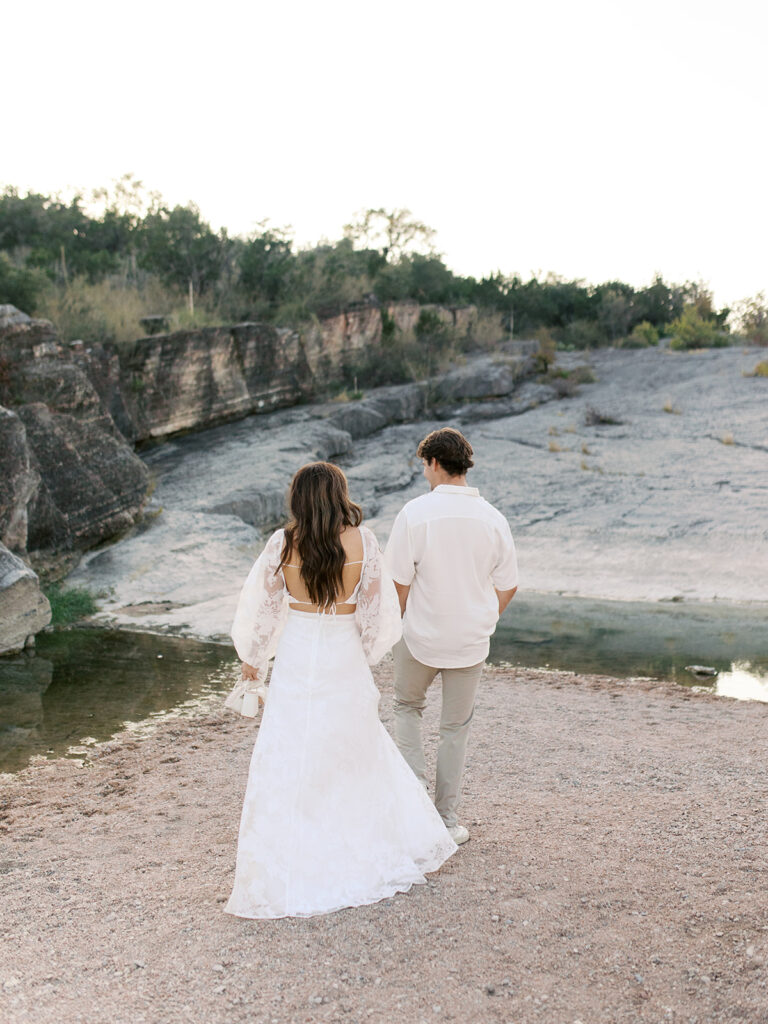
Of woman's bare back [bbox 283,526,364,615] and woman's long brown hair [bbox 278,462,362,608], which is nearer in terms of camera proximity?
woman's long brown hair [bbox 278,462,362,608]

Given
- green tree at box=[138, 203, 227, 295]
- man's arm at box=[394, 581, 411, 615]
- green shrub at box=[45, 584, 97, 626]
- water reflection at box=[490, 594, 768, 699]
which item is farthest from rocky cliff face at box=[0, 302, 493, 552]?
man's arm at box=[394, 581, 411, 615]

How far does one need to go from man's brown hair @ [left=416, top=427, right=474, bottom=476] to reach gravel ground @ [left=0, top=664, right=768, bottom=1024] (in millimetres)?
1784

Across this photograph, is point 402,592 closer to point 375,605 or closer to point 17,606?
point 375,605

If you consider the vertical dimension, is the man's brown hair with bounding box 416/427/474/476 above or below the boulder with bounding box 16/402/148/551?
above

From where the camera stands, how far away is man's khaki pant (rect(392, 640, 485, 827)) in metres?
4.16

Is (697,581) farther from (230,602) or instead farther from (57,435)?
(57,435)

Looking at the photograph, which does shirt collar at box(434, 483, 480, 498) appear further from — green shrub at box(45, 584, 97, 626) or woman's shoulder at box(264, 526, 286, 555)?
green shrub at box(45, 584, 97, 626)

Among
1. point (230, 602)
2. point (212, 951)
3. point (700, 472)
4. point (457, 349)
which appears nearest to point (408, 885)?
point (212, 951)

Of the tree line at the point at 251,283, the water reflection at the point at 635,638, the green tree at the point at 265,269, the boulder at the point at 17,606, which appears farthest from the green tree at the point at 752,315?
the boulder at the point at 17,606

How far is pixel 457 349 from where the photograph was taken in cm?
2595

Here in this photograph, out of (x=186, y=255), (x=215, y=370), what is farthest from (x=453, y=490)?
(x=186, y=255)

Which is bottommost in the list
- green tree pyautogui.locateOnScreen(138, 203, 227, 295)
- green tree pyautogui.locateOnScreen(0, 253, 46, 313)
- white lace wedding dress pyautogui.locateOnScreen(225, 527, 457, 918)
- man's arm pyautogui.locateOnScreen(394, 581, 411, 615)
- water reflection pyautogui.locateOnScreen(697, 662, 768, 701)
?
water reflection pyautogui.locateOnScreen(697, 662, 768, 701)

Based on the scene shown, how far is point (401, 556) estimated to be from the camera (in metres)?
4.04

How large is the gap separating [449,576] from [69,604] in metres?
8.23
